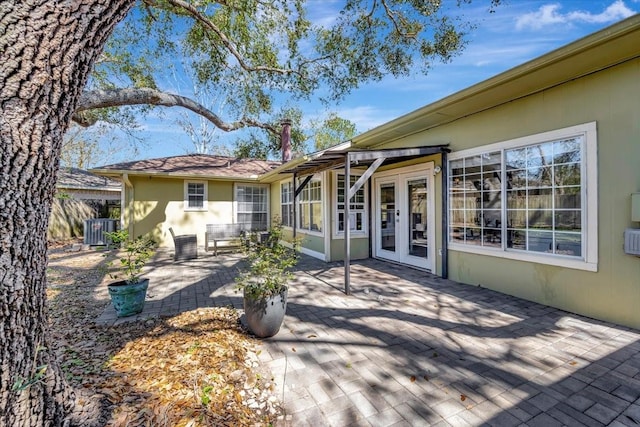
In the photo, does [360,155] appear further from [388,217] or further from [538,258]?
[538,258]

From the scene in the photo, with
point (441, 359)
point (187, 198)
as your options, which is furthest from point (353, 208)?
point (187, 198)

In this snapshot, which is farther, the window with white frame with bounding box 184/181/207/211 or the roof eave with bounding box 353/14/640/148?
the window with white frame with bounding box 184/181/207/211

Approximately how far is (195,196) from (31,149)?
10119mm

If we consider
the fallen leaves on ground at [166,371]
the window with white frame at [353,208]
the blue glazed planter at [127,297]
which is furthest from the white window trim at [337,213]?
the blue glazed planter at [127,297]

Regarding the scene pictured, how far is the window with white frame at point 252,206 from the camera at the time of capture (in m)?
11.7

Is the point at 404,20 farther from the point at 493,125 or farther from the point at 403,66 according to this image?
the point at 493,125

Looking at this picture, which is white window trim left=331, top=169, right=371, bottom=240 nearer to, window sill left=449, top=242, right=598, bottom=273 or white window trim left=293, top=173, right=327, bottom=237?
white window trim left=293, top=173, right=327, bottom=237

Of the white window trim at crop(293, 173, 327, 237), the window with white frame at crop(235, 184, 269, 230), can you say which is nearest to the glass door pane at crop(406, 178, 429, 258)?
the white window trim at crop(293, 173, 327, 237)

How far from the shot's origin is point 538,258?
434 centimetres

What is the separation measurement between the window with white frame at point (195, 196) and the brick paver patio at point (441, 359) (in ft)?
21.0

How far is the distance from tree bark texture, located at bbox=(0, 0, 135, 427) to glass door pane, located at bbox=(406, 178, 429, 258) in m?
6.06

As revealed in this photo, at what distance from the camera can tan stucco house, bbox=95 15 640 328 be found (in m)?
3.52

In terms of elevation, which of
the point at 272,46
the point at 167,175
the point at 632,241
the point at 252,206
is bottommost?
the point at 632,241

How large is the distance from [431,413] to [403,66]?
8311mm
